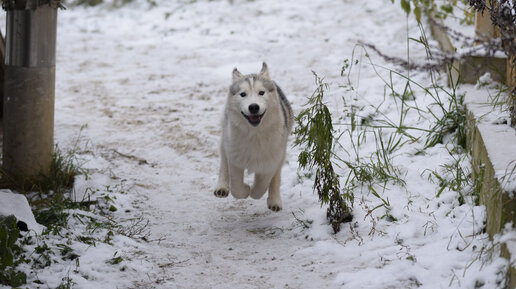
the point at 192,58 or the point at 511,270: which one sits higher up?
the point at 192,58

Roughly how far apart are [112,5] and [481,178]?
10.9m

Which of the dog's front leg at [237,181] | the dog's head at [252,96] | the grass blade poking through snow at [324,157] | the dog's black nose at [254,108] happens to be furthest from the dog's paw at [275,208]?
the dog's black nose at [254,108]

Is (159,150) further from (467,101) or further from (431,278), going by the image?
(431,278)

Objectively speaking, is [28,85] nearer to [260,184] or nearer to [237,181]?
[237,181]

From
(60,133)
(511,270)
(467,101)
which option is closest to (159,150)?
(60,133)

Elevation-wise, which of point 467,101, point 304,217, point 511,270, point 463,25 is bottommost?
point 304,217

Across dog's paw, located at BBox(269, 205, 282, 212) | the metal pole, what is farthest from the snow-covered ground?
the metal pole

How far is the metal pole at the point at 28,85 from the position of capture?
16.6 ft

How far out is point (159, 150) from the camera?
6.53m

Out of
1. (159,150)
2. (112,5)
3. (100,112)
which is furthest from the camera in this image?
(112,5)

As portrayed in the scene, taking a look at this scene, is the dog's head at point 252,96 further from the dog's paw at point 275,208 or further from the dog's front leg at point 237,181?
the dog's paw at point 275,208

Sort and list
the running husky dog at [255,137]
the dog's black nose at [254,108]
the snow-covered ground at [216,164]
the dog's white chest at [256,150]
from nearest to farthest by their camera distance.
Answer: the snow-covered ground at [216,164] → the dog's black nose at [254,108] → the running husky dog at [255,137] → the dog's white chest at [256,150]

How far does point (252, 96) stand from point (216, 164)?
1.76 meters

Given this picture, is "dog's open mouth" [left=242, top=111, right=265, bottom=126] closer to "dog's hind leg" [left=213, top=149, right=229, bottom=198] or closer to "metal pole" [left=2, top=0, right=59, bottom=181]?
"dog's hind leg" [left=213, top=149, right=229, bottom=198]
